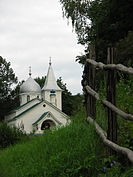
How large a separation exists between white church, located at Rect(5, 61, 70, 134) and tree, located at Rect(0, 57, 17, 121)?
1541 millimetres

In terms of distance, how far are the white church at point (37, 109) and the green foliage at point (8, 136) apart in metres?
26.6

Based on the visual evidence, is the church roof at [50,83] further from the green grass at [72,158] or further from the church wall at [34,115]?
the green grass at [72,158]

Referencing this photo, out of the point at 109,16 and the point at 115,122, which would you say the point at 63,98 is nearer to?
the point at 109,16

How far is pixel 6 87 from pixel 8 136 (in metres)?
44.4

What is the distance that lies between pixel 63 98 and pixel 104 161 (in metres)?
56.1

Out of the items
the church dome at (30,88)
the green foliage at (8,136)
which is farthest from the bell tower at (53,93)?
the green foliage at (8,136)

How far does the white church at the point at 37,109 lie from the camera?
43.2 metres

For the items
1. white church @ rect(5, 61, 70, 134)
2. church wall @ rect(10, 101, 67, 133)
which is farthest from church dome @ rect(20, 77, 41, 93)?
church wall @ rect(10, 101, 67, 133)

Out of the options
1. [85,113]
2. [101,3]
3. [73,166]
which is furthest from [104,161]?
[101,3]

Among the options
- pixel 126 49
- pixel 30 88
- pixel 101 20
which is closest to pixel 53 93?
pixel 30 88

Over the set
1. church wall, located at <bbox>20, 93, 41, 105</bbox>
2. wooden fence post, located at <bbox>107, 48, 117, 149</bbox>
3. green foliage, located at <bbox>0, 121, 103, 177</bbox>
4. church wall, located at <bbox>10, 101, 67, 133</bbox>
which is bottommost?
church wall, located at <bbox>10, 101, 67, 133</bbox>

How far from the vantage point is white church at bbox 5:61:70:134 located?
4325cm

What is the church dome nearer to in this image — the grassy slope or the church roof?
the church roof

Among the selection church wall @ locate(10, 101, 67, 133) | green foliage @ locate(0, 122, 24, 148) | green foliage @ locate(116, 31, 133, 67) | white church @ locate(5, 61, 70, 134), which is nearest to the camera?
green foliage @ locate(0, 122, 24, 148)
